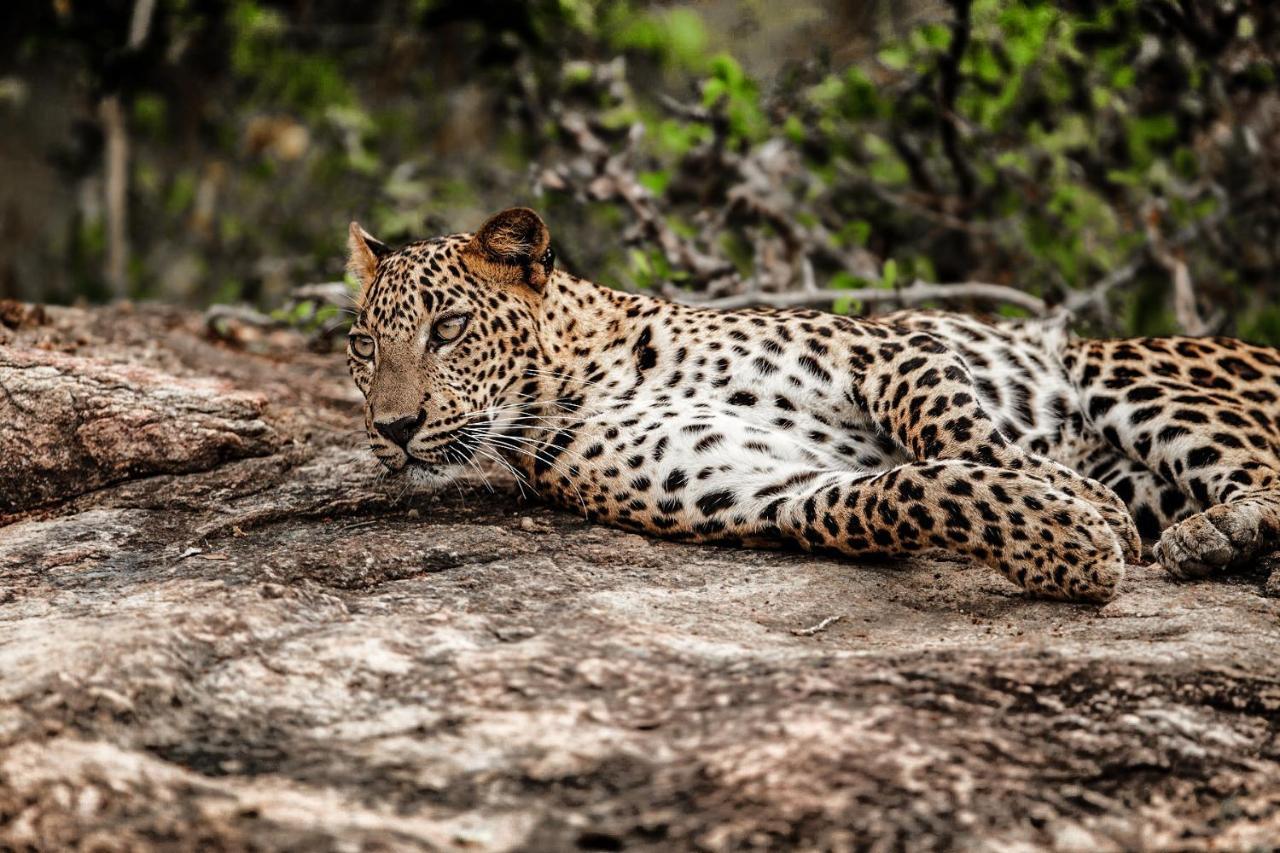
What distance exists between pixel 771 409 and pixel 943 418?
818mm

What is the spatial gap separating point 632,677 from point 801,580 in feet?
4.50

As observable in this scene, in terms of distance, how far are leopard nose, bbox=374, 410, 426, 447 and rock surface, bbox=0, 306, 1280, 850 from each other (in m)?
0.38

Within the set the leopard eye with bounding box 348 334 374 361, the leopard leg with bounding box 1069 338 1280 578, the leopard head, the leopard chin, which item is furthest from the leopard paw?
the leopard eye with bounding box 348 334 374 361

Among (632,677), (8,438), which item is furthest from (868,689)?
(8,438)

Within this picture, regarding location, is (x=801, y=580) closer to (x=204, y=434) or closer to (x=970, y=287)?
(x=204, y=434)

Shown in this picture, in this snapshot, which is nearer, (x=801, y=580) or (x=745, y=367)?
(x=801, y=580)

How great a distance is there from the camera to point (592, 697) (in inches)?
150

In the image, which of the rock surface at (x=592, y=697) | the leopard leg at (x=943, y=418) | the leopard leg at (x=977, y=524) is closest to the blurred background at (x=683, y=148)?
the leopard leg at (x=943, y=418)

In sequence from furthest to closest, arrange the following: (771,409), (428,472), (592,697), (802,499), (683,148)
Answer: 1. (683,148)
2. (771,409)
3. (428,472)
4. (802,499)
5. (592,697)

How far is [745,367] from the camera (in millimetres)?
6234

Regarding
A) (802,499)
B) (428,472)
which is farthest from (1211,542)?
(428,472)

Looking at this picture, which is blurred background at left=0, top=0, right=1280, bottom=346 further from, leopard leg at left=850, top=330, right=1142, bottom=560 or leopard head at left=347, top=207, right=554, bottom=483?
leopard head at left=347, top=207, right=554, bottom=483

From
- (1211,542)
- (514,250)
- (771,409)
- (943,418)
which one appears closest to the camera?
(1211,542)

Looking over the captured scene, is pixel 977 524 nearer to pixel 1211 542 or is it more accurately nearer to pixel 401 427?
pixel 1211 542
